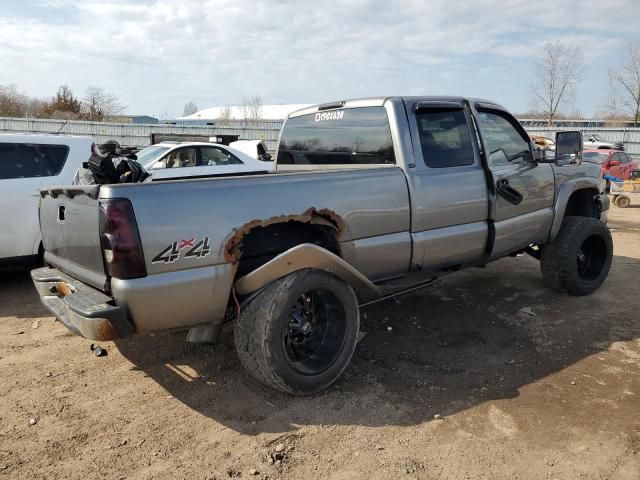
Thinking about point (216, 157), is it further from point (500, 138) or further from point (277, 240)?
point (277, 240)

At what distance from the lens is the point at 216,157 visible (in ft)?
35.3

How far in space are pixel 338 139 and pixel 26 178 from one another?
12.5ft

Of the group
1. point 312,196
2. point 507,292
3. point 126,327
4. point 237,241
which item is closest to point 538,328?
point 507,292

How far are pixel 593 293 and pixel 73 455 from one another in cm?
536

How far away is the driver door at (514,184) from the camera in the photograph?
4.78 metres

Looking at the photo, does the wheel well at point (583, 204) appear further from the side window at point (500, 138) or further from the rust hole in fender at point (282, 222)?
the rust hole in fender at point (282, 222)

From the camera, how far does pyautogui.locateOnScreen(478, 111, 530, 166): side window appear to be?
15.9 feet

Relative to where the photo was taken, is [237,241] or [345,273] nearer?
[237,241]

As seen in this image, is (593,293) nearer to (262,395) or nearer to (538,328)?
(538,328)

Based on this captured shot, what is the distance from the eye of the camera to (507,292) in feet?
19.5

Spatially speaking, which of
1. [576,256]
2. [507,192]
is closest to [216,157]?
[507,192]

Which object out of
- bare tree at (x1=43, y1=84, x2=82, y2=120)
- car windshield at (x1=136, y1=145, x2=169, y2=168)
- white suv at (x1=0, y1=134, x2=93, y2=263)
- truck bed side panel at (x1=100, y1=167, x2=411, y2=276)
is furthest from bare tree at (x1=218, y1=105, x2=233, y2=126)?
truck bed side panel at (x1=100, y1=167, x2=411, y2=276)

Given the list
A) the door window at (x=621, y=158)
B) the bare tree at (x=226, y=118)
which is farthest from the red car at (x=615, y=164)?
the bare tree at (x=226, y=118)

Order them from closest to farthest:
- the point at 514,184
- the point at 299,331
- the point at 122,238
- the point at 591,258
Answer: the point at 122,238, the point at 299,331, the point at 514,184, the point at 591,258
